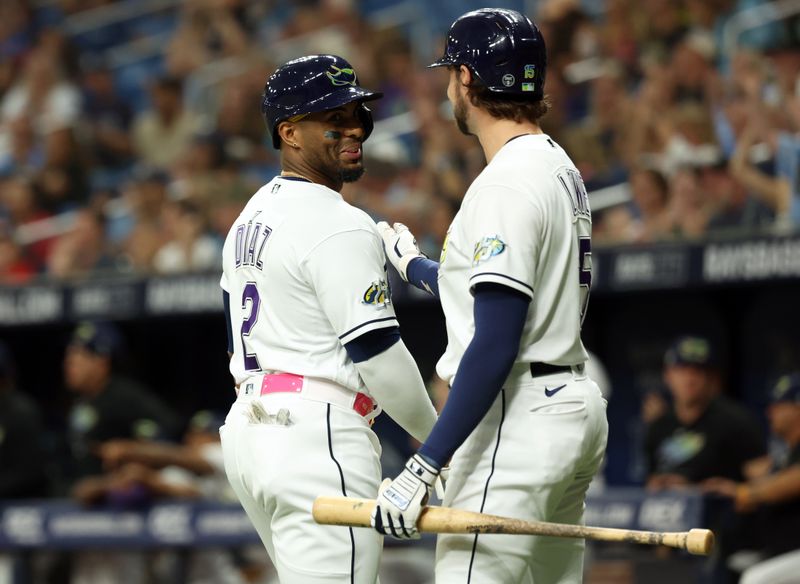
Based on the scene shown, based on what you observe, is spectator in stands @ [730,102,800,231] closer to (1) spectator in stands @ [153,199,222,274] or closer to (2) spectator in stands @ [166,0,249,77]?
(1) spectator in stands @ [153,199,222,274]

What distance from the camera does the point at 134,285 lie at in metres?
7.64

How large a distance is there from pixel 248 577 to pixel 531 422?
3849 millimetres

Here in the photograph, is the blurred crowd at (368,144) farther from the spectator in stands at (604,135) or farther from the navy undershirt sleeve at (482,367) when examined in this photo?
the navy undershirt sleeve at (482,367)

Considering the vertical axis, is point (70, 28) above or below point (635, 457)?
above

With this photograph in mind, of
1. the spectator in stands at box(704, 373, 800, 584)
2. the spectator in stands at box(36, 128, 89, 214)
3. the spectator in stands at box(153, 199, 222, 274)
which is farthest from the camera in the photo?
the spectator in stands at box(36, 128, 89, 214)

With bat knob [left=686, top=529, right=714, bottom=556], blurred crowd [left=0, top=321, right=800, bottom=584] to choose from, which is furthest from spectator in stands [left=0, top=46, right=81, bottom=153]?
bat knob [left=686, top=529, right=714, bottom=556]

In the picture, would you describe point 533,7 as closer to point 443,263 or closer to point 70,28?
point 70,28

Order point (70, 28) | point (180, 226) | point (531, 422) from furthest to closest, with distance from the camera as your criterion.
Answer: point (70, 28)
point (180, 226)
point (531, 422)

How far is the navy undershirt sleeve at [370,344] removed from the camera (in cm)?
301

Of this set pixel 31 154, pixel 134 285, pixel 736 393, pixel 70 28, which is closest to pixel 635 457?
pixel 736 393

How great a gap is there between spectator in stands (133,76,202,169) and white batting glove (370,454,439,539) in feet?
23.1

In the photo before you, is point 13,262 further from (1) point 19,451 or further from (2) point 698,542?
(2) point 698,542

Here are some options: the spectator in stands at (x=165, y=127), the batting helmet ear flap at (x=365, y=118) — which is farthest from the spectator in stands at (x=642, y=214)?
the spectator in stands at (x=165, y=127)

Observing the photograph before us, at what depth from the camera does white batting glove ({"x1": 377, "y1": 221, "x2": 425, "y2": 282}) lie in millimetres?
3303
